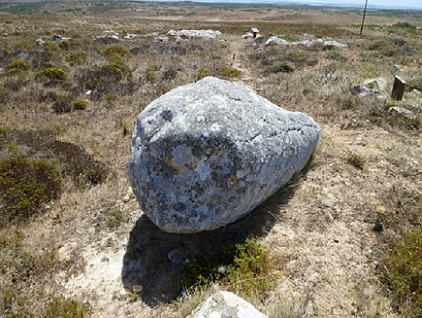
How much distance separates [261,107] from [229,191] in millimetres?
1510

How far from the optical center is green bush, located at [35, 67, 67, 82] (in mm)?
12023

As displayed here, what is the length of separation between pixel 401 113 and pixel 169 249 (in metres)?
7.38

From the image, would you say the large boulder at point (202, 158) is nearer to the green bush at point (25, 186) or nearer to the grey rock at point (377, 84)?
the green bush at point (25, 186)

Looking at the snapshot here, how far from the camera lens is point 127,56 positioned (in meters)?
16.6

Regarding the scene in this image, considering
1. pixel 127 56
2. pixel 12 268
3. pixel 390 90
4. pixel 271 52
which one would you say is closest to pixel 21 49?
pixel 127 56

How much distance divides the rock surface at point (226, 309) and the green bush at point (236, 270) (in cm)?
53

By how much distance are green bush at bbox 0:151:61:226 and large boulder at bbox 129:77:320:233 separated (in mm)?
2611

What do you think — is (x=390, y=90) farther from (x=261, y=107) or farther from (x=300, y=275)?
(x=300, y=275)

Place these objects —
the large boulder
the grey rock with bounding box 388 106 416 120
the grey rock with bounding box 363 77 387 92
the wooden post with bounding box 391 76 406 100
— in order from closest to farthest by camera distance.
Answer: the large boulder → the grey rock with bounding box 388 106 416 120 → the wooden post with bounding box 391 76 406 100 → the grey rock with bounding box 363 77 387 92

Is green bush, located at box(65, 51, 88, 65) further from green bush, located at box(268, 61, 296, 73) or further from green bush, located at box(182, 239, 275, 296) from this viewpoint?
green bush, located at box(182, 239, 275, 296)

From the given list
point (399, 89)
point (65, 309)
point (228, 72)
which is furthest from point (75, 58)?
point (399, 89)

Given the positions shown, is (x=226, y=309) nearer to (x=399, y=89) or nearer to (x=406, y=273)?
(x=406, y=273)

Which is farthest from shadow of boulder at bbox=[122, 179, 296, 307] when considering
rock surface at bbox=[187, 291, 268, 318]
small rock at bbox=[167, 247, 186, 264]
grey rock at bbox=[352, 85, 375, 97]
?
grey rock at bbox=[352, 85, 375, 97]

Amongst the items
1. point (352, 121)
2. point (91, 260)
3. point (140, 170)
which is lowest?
point (91, 260)
